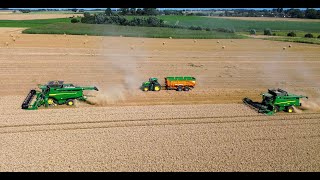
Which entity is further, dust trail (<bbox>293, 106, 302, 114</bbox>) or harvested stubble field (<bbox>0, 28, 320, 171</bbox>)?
dust trail (<bbox>293, 106, 302, 114</bbox>)

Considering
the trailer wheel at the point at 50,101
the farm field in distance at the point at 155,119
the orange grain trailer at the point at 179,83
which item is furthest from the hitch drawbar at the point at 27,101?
the orange grain trailer at the point at 179,83

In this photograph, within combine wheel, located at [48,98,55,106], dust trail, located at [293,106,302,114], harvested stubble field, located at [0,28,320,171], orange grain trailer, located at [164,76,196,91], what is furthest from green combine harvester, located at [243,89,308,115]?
combine wheel, located at [48,98,55,106]

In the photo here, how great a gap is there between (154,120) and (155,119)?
158 mm

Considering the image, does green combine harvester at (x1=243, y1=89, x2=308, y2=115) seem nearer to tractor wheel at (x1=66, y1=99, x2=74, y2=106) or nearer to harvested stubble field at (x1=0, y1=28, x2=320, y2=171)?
harvested stubble field at (x1=0, y1=28, x2=320, y2=171)

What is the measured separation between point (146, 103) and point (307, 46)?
1251 inches

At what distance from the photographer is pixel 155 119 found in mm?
15969

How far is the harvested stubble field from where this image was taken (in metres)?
11.9

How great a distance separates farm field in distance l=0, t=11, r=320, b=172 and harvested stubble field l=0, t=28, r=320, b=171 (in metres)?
0.04

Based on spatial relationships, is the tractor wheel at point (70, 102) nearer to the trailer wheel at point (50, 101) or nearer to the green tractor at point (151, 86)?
the trailer wheel at point (50, 101)

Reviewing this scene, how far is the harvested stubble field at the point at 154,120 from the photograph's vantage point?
11875 millimetres

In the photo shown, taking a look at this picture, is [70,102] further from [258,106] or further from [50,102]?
[258,106]

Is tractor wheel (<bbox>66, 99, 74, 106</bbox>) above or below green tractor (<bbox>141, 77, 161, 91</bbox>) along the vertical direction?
below

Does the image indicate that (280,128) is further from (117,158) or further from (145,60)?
(145,60)

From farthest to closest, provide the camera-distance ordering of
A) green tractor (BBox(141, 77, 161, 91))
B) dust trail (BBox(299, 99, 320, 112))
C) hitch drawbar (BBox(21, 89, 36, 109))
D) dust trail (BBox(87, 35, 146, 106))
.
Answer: green tractor (BBox(141, 77, 161, 91))
dust trail (BBox(87, 35, 146, 106))
dust trail (BBox(299, 99, 320, 112))
hitch drawbar (BBox(21, 89, 36, 109))
